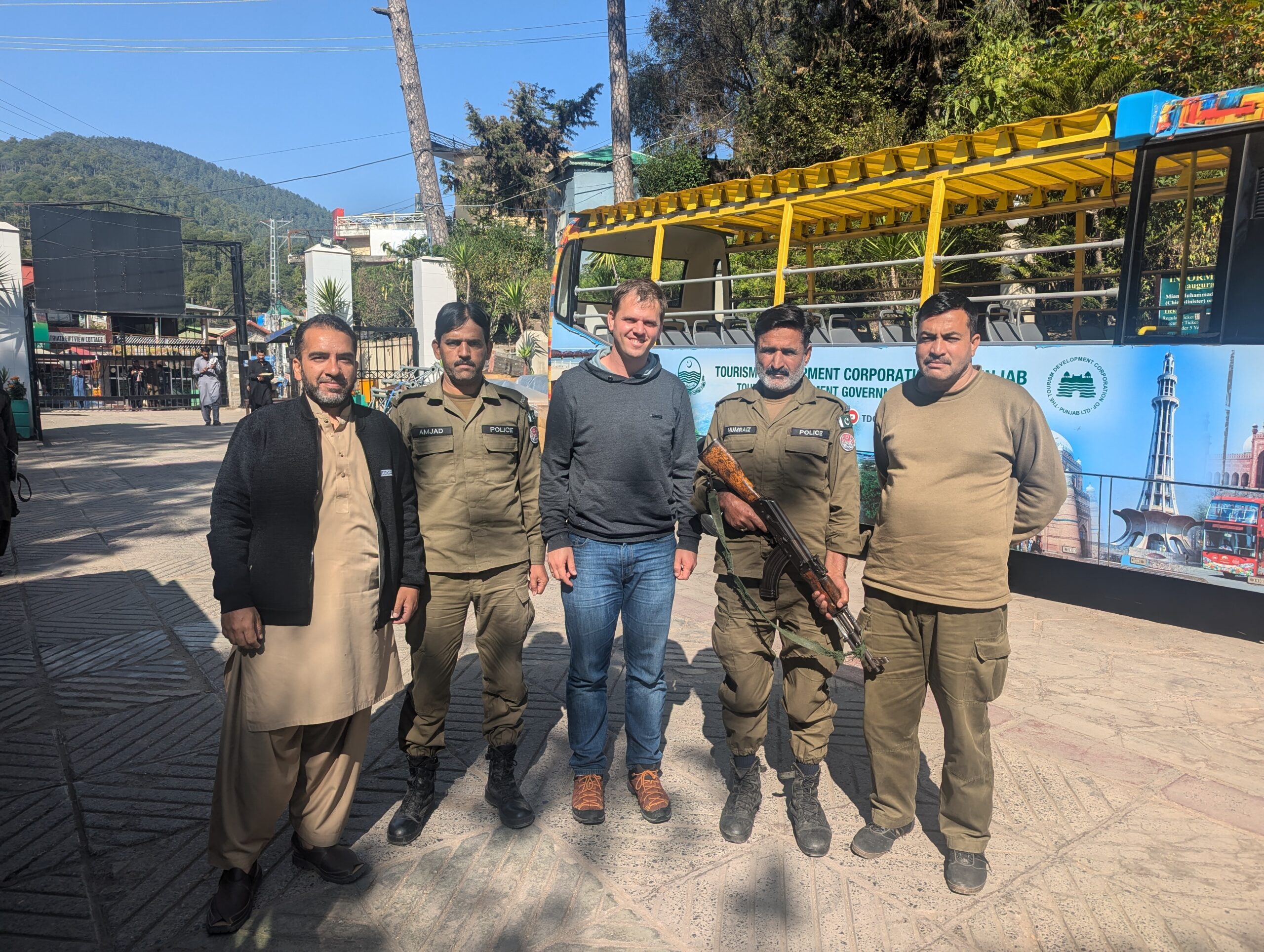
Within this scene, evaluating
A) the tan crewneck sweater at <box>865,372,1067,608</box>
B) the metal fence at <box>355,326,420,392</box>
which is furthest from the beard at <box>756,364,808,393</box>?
the metal fence at <box>355,326,420,392</box>

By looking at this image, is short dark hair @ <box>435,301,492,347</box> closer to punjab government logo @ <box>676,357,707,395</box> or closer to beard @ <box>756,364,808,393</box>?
beard @ <box>756,364,808,393</box>

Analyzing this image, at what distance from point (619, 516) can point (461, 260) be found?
77.8ft

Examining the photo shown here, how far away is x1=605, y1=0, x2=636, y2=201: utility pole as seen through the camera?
58.5ft

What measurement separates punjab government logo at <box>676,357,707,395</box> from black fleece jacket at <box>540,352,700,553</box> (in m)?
5.28

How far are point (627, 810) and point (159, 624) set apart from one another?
153 inches

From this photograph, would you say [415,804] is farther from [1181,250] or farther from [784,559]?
[1181,250]

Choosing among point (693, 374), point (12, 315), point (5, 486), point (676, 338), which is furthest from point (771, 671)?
point (12, 315)

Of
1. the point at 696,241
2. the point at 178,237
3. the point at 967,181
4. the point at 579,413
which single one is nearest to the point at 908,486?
the point at 579,413

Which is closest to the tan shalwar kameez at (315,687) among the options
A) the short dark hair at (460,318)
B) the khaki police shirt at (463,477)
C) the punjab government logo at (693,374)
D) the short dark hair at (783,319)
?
the khaki police shirt at (463,477)

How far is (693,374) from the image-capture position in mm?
8523

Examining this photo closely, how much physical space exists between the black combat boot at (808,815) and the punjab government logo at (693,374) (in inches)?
222

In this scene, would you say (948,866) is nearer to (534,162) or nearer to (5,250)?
(5,250)

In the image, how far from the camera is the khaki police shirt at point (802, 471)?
3086mm

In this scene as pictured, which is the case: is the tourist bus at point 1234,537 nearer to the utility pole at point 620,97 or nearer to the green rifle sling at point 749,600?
the green rifle sling at point 749,600
